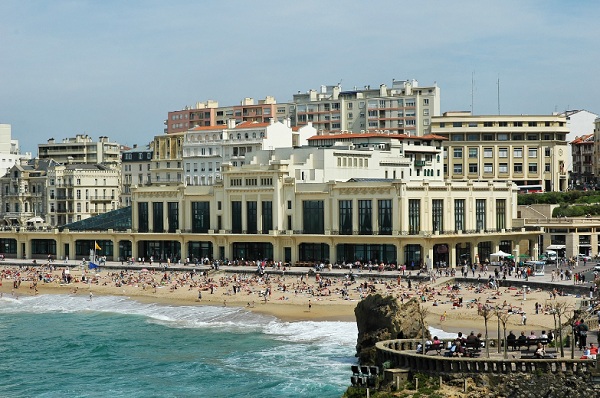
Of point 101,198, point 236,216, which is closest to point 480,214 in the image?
point 236,216

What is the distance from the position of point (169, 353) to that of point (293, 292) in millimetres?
22776

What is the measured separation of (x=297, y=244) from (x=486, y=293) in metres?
27.2

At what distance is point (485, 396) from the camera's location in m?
39.9

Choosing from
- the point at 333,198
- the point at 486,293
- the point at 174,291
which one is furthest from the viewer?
the point at 333,198

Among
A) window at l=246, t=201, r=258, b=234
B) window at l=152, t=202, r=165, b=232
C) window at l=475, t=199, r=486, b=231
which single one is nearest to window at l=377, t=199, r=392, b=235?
window at l=475, t=199, r=486, b=231

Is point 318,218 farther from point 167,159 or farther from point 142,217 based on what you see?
point 167,159

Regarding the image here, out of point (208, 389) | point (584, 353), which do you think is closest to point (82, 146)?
point (208, 389)

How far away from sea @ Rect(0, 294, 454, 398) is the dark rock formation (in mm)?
1997

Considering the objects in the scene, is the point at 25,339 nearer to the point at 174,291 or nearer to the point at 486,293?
the point at 174,291

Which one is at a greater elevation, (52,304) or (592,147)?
(592,147)

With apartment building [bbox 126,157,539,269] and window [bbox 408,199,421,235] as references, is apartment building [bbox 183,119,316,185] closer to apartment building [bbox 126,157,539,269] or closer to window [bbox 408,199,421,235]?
apartment building [bbox 126,157,539,269]

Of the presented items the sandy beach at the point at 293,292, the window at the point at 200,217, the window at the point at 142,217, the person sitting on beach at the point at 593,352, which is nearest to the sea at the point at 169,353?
the sandy beach at the point at 293,292

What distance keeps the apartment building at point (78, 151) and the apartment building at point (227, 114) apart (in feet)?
40.0

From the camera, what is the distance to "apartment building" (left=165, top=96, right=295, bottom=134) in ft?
502
